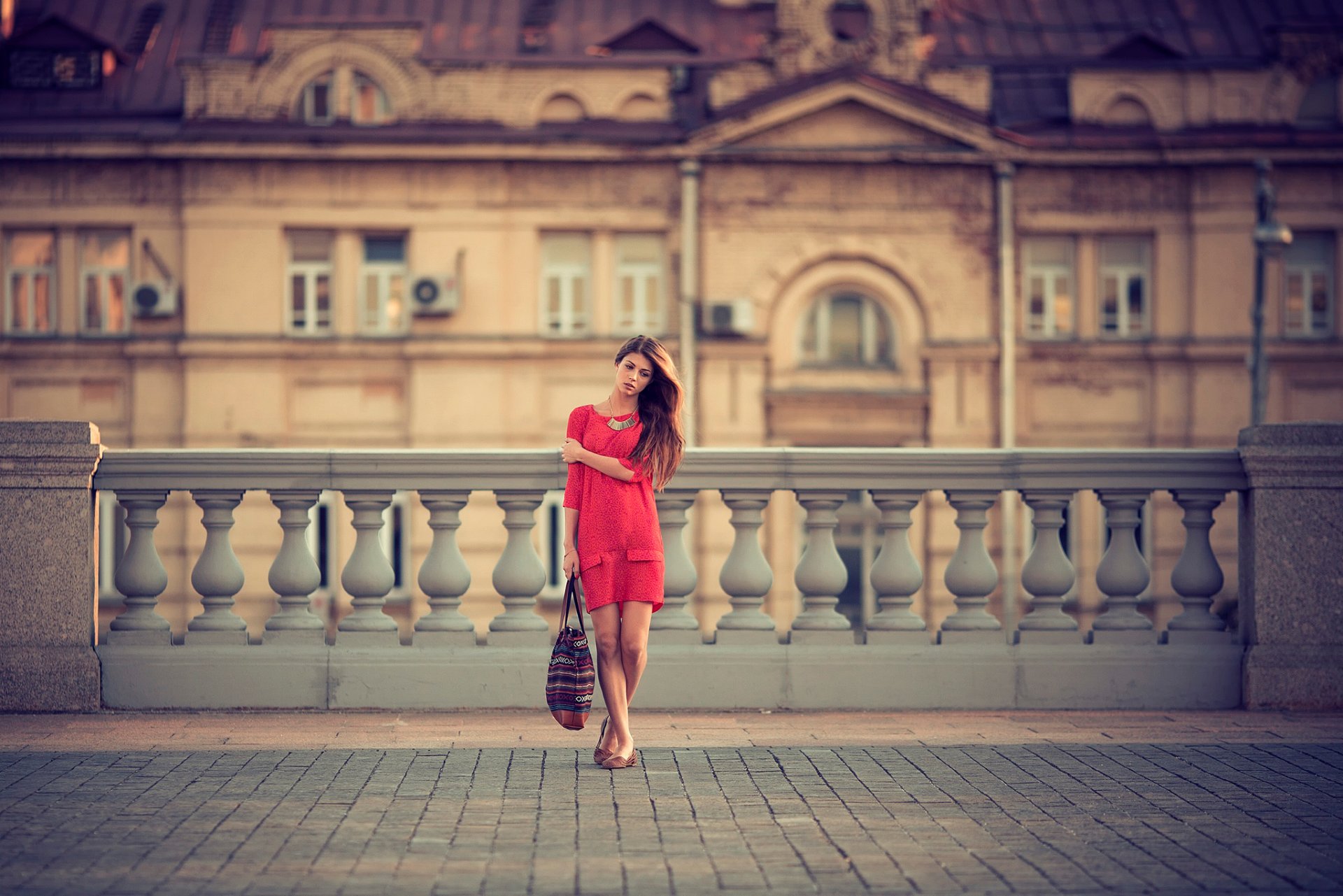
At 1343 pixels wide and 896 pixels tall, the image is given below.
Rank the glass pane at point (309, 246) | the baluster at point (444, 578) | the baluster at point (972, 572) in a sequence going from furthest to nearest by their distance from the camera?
the glass pane at point (309, 246), the baluster at point (972, 572), the baluster at point (444, 578)

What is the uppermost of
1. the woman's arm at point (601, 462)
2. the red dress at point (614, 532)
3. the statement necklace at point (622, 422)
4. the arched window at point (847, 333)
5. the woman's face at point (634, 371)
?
the arched window at point (847, 333)

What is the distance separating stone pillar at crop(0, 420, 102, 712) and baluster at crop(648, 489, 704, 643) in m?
3.01

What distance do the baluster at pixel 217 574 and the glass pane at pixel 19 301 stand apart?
20.5 metres

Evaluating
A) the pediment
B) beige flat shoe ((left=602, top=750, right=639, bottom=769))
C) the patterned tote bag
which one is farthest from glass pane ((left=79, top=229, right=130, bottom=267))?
beige flat shoe ((left=602, top=750, right=639, bottom=769))

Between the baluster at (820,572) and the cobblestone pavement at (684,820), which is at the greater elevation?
the baluster at (820,572)

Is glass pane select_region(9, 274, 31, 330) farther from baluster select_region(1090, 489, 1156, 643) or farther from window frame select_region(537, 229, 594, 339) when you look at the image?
baluster select_region(1090, 489, 1156, 643)

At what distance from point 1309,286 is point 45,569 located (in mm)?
24372

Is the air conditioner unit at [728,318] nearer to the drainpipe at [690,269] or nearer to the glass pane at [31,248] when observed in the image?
the drainpipe at [690,269]

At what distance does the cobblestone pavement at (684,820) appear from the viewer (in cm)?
480

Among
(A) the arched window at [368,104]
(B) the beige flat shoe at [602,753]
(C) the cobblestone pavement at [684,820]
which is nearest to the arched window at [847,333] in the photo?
(A) the arched window at [368,104]

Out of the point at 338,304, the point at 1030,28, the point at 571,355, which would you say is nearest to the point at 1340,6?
the point at 1030,28

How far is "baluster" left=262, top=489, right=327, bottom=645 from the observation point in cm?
809

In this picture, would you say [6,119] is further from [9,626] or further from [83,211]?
[9,626]

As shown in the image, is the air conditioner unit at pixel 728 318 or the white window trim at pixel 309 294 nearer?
the air conditioner unit at pixel 728 318
